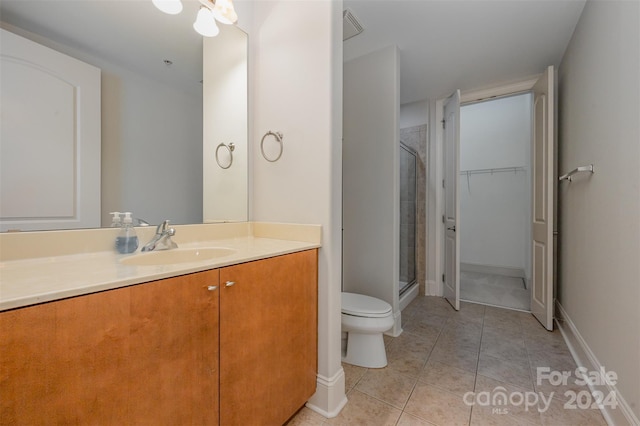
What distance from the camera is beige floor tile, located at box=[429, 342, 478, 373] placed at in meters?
1.64

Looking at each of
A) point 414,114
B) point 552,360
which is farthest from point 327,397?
point 414,114

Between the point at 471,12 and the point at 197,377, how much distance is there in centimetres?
250

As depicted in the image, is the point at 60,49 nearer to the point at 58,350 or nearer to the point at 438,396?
the point at 58,350

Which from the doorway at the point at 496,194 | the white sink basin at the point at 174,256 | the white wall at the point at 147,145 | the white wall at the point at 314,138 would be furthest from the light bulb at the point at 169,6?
the doorway at the point at 496,194

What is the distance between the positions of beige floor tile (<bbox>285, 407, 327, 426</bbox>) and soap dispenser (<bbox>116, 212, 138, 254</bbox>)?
40.9 inches

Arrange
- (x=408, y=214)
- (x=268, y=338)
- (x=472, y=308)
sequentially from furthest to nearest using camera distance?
(x=408, y=214), (x=472, y=308), (x=268, y=338)

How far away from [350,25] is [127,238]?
6.45ft

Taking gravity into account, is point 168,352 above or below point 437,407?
above

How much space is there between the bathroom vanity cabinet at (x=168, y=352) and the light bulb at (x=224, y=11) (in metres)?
1.21

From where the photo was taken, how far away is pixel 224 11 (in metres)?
1.28

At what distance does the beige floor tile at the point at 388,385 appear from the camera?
1.37 metres

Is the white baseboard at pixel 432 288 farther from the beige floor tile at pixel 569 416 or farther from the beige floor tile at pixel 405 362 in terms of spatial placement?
the beige floor tile at pixel 569 416

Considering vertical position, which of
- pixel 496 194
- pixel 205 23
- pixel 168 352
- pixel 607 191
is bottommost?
pixel 168 352

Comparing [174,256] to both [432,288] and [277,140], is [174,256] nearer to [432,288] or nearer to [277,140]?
[277,140]
